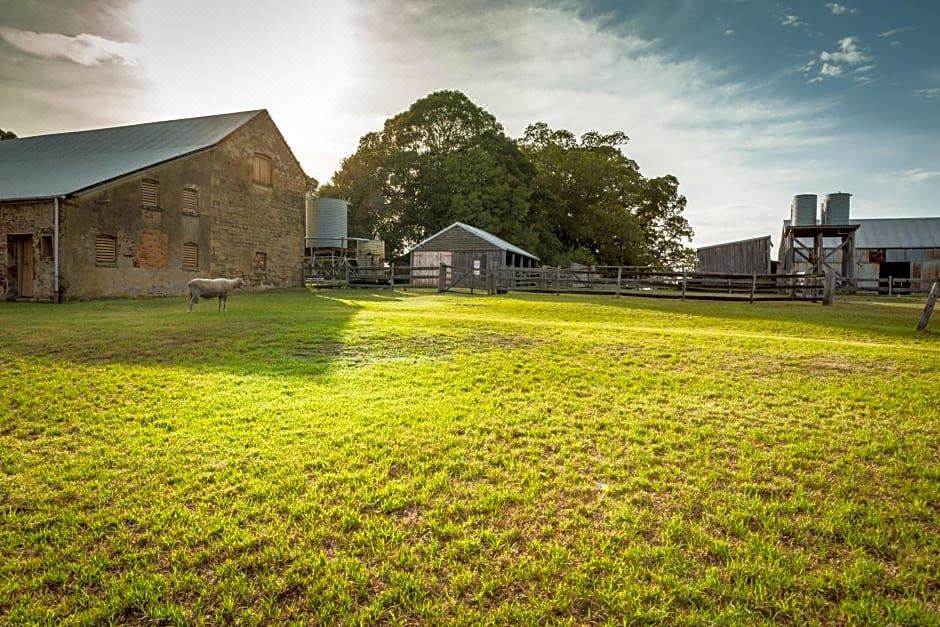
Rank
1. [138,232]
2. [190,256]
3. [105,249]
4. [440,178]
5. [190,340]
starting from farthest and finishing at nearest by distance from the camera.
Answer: [440,178] < [190,256] < [138,232] < [105,249] < [190,340]

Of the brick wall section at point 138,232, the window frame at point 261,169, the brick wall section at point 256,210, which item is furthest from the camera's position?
the window frame at point 261,169

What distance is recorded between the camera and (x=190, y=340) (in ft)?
32.4

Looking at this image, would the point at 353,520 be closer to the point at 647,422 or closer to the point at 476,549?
the point at 476,549

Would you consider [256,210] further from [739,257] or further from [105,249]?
[739,257]

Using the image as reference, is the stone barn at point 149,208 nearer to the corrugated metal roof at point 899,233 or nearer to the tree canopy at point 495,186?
the tree canopy at point 495,186

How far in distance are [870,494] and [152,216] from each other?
2510 centimetres

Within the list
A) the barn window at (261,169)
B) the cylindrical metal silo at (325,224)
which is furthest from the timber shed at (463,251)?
the barn window at (261,169)

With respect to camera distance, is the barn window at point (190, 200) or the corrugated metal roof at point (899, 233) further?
the corrugated metal roof at point (899, 233)

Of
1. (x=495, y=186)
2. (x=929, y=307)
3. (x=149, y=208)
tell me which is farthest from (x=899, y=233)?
(x=149, y=208)

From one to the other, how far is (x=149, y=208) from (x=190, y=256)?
2.81m

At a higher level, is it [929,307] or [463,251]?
[463,251]

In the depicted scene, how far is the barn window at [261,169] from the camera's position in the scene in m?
27.0

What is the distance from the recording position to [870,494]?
4371mm

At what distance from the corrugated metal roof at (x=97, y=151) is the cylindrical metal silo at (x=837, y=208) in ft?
111
